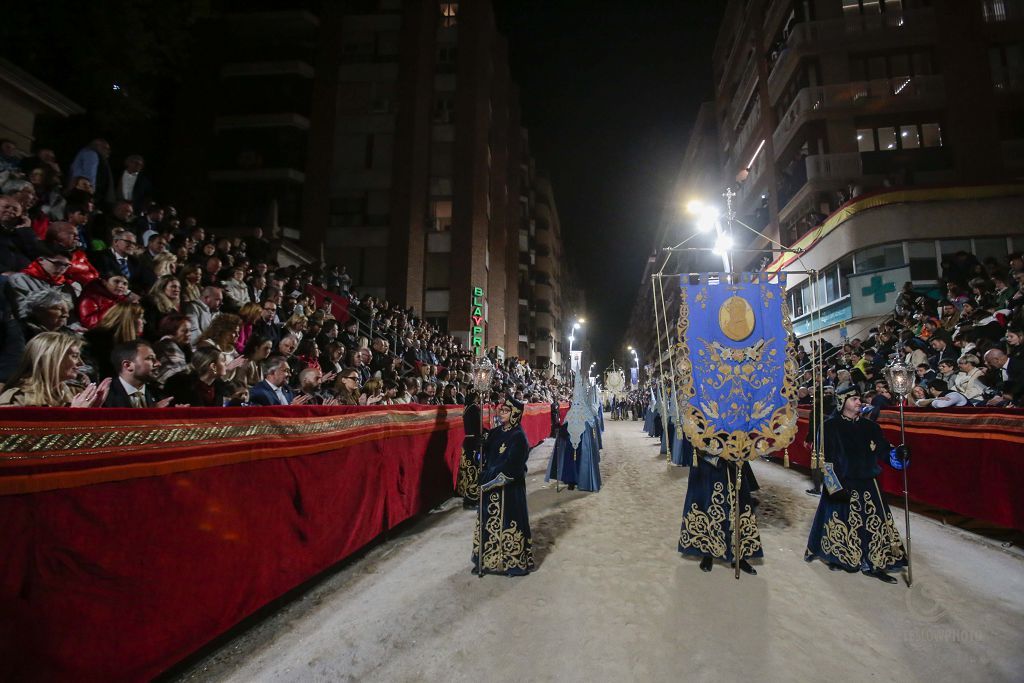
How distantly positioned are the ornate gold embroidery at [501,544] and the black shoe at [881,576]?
10.4 feet

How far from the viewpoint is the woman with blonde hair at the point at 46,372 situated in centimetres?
279

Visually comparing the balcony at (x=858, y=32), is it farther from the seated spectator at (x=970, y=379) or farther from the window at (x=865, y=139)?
the seated spectator at (x=970, y=379)

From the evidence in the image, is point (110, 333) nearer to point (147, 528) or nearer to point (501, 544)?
point (147, 528)

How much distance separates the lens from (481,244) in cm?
2489

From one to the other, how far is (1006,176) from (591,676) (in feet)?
83.3

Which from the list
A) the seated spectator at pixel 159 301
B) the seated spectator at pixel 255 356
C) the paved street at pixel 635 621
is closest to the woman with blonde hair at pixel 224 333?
the seated spectator at pixel 255 356

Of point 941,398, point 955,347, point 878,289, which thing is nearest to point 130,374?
point 941,398

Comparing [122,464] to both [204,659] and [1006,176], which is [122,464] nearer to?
[204,659]

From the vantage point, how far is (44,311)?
4.07m

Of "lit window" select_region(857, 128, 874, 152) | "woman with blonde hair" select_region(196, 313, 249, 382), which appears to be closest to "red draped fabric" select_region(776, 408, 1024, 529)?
"woman with blonde hair" select_region(196, 313, 249, 382)

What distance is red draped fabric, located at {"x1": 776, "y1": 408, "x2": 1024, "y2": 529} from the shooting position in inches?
192

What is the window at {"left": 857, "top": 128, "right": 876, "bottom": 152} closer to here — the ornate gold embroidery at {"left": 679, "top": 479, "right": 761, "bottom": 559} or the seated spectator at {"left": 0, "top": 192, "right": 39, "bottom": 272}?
the ornate gold embroidery at {"left": 679, "top": 479, "right": 761, "bottom": 559}

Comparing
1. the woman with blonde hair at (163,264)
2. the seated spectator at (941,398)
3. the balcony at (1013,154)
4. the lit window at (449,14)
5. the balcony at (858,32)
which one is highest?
the lit window at (449,14)

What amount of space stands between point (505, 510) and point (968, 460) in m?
5.62
